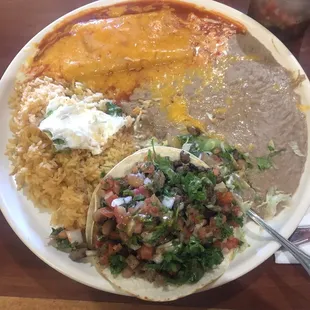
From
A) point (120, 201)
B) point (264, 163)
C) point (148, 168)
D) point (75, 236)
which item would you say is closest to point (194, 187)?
point (148, 168)

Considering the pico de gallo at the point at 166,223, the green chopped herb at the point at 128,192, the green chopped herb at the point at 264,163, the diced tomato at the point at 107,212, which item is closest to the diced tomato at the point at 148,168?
the pico de gallo at the point at 166,223

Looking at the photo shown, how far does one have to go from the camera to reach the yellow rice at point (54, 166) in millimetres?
2359

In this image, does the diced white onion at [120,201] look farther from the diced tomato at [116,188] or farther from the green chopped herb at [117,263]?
the green chopped herb at [117,263]

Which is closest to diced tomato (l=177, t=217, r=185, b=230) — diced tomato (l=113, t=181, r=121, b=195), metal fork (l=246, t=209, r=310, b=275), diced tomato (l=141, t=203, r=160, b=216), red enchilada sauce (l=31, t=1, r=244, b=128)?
diced tomato (l=141, t=203, r=160, b=216)

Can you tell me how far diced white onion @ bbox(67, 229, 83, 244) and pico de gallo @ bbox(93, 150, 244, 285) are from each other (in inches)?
7.4

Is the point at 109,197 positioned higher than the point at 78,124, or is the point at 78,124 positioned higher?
the point at 78,124

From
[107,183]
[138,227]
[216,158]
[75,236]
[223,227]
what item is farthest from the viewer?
[216,158]

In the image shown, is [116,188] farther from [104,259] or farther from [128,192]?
[104,259]

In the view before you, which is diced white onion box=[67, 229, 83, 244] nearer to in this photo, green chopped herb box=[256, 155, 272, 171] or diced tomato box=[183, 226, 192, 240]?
diced tomato box=[183, 226, 192, 240]

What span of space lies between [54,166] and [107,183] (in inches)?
14.9

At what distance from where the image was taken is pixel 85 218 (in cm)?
234

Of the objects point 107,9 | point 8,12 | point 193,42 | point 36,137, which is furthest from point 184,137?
point 8,12

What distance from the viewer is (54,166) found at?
2400 millimetres

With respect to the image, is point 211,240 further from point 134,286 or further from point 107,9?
point 107,9
